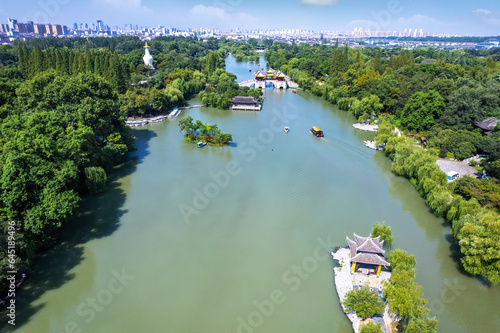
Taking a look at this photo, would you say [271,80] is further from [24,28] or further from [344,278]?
[24,28]

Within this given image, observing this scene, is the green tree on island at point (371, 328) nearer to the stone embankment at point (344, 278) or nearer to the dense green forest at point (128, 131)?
the stone embankment at point (344, 278)

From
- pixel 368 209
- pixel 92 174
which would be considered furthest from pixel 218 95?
pixel 368 209

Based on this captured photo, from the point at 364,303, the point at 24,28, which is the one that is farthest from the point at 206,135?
the point at 24,28

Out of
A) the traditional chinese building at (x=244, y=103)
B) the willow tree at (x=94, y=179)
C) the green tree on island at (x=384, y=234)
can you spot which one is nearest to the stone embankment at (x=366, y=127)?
the traditional chinese building at (x=244, y=103)

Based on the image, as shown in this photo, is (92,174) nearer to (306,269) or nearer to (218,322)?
(218,322)

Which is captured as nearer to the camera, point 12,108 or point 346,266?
point 346,266

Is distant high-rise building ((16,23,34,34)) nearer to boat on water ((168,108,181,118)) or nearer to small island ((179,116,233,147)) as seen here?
boat on water ((168,108,181,118))
